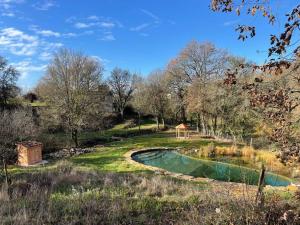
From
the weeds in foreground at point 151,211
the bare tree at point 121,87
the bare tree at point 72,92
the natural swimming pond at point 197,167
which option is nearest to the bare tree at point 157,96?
the bare tree at point 121,87

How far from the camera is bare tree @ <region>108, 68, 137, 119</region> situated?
137 ft

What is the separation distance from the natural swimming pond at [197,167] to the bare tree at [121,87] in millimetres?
22031

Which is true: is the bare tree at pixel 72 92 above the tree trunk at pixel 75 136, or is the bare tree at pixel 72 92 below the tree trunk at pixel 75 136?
above

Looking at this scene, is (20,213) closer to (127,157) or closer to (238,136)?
(127,157)

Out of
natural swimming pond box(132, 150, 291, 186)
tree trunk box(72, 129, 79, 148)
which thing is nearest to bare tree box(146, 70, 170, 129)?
tree trunk box(72, 129, 79, 148)

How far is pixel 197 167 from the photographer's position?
16281 millimetres

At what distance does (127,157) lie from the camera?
17547 mm

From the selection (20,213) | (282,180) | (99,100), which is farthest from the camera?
(99,100)

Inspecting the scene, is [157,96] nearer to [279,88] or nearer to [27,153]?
[27,153]

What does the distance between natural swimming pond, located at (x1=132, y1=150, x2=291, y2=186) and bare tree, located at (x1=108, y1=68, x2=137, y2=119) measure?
22031mm

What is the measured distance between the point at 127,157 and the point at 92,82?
930 centimetres

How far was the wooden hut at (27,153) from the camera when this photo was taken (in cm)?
1628

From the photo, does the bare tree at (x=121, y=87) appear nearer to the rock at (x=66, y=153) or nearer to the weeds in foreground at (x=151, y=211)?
the rock at (x=66, y=153)

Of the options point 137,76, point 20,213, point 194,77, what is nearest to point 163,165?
point 20,213
